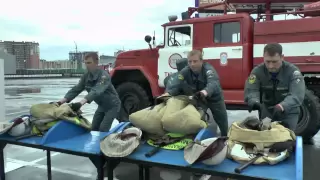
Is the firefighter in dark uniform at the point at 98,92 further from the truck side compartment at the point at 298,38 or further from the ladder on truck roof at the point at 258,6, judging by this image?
the ladder on truck roof at the point at 258,6

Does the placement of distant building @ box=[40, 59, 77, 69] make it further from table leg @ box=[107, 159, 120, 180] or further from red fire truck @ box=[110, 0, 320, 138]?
table leg @ box=[107, 159, 120, 180]

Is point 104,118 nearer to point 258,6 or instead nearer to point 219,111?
point 219,111

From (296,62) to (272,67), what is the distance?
2.89m

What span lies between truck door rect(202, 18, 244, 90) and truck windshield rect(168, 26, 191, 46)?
1.53ft

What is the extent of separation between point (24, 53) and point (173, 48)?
62.3 m

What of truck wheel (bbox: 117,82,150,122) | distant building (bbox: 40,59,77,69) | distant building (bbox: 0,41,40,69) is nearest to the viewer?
truck wheel (bbox: 117,82,150,122)

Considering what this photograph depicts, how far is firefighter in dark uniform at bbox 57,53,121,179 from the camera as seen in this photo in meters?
4.39

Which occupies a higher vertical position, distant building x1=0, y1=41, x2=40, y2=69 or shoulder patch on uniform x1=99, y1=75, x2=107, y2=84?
distant building x1=0, y1=41, x2=40, y2=69

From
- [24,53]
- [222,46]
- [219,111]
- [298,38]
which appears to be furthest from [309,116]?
[24,53]

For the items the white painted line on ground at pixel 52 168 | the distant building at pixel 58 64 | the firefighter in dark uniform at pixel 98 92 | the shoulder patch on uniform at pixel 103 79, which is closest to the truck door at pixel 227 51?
the firefighter in dark uniform at pixel 98 92

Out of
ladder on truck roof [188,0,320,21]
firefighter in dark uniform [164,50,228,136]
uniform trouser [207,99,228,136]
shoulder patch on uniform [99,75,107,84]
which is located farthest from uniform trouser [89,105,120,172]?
ladder on truck roof [188,0,320,21]

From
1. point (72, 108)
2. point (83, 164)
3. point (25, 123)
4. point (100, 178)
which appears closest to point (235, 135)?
point (100, 178)

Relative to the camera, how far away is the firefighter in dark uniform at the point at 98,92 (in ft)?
14.4

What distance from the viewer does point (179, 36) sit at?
7195 mm
